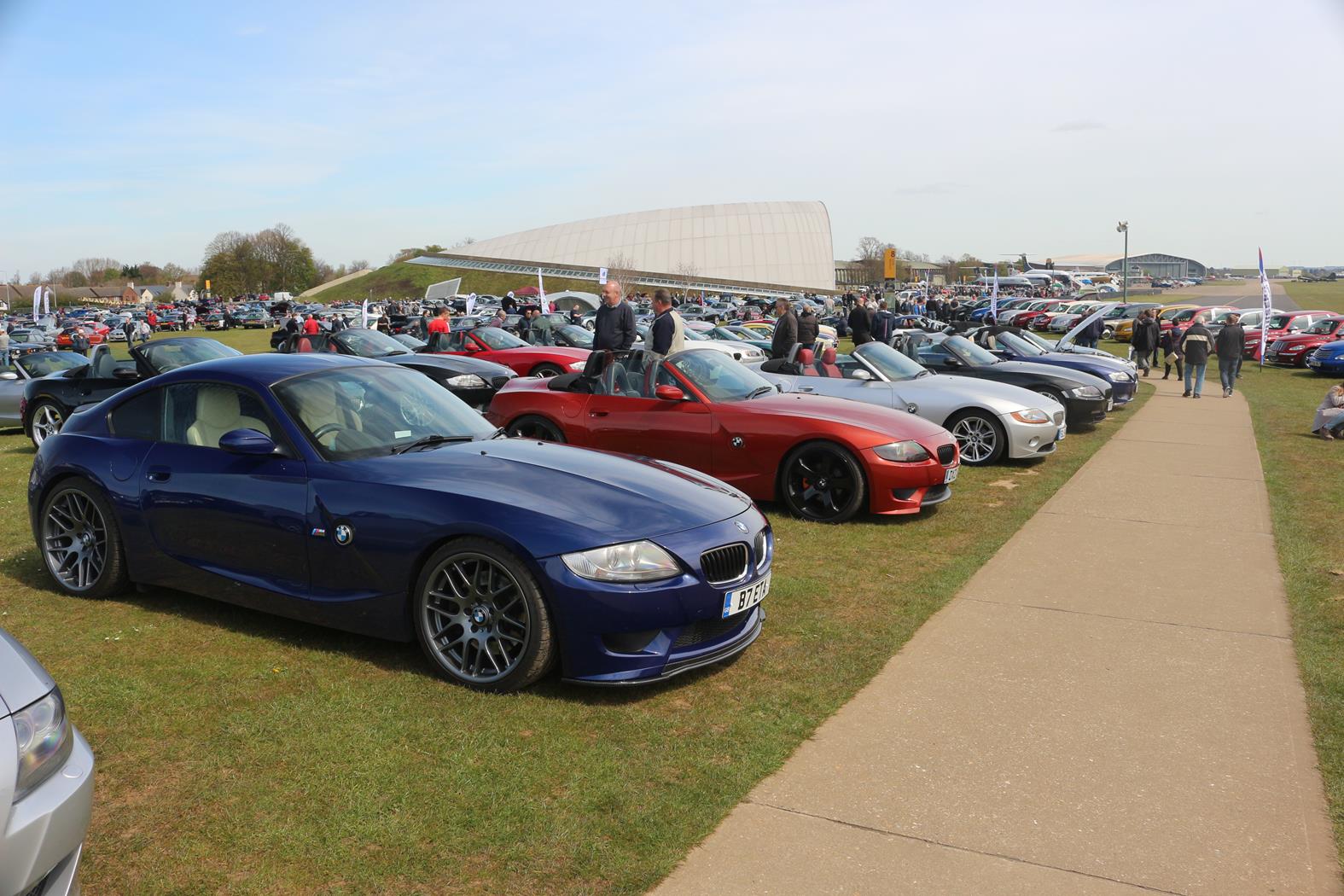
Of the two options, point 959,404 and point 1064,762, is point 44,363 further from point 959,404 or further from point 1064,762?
point 1064,762

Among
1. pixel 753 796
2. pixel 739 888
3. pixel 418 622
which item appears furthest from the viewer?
pixel 418 622

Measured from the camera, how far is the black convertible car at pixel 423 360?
1388cm

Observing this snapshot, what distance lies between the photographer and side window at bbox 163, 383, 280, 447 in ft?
17.7

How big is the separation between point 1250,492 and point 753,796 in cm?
810

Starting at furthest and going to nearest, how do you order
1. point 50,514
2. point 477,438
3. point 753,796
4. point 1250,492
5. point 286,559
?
point 1250,492, point 50,514, point 477,438, point 286,559, point 753,796

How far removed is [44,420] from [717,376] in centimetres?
886

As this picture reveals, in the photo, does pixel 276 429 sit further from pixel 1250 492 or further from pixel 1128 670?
pixel 1250 492

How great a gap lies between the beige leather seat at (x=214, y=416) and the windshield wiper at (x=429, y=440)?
784 mm

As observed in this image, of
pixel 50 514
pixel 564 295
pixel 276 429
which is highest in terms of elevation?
pixel 564 295

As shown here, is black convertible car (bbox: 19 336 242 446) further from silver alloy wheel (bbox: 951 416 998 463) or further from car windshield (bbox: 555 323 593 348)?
car windshield (bbox: 555 323 593 348)

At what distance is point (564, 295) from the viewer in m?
70.9

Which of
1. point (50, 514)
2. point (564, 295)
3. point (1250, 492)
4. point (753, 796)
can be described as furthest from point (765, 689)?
point (564, 295)

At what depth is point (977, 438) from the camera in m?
11.6

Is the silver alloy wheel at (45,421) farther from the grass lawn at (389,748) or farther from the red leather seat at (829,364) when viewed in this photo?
the red leather seat at (829,364)
